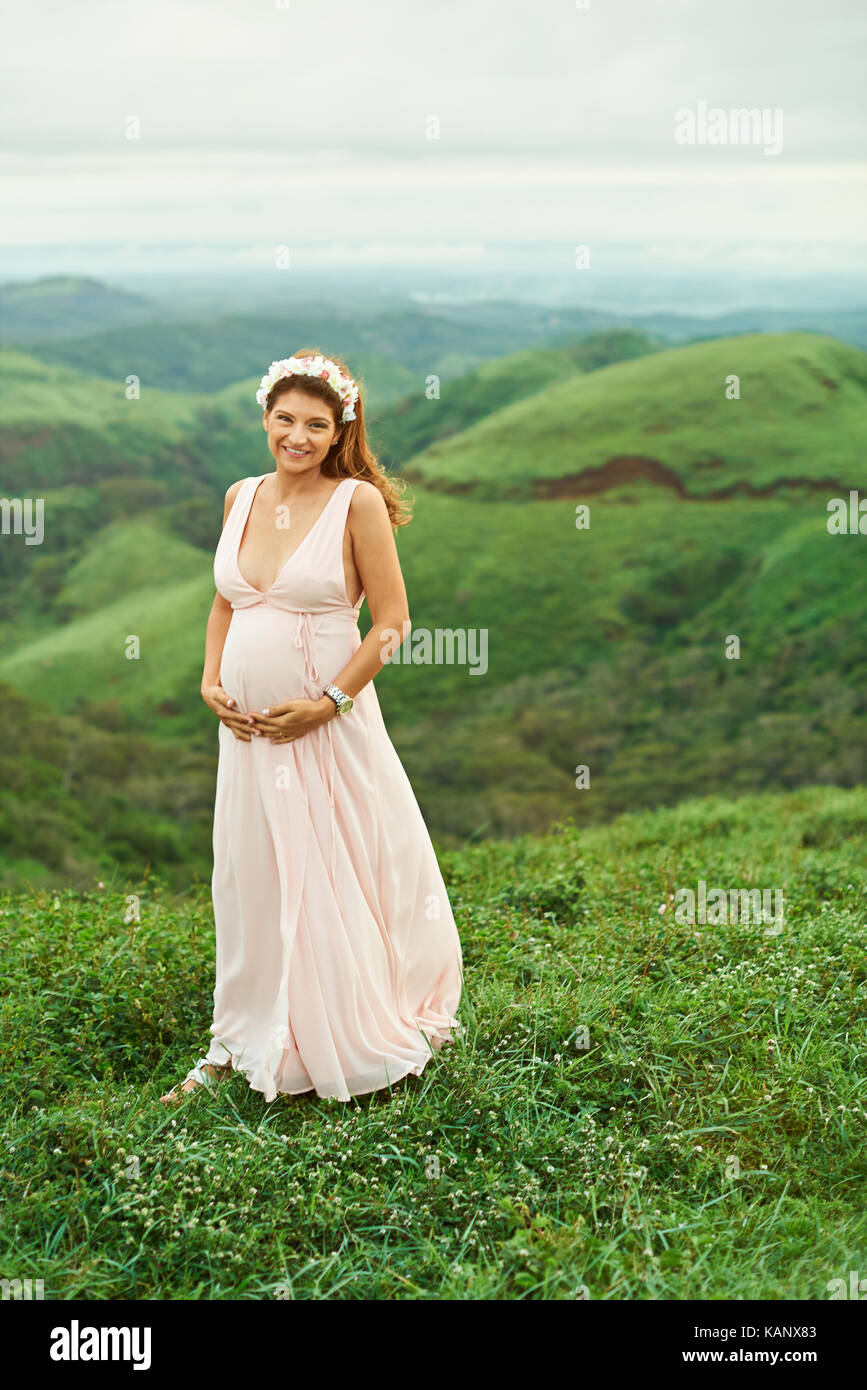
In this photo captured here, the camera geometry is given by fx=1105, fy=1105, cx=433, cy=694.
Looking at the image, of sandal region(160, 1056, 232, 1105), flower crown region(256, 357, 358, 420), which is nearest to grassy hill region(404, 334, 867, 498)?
flower crown region(256, 357, 358, 420)

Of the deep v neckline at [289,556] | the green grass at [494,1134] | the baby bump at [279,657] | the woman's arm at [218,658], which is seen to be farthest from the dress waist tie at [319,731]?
the green grass at [494,1134]

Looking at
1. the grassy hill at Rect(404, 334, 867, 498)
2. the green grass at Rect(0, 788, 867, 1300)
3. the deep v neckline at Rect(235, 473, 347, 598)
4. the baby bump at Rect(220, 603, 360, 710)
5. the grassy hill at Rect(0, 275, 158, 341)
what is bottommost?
the green grass at Rect(0, 788, 867, 1300)

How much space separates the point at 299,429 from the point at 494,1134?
8.08ft

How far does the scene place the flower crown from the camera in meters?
3.82

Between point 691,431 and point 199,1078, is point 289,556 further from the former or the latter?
point 691,431

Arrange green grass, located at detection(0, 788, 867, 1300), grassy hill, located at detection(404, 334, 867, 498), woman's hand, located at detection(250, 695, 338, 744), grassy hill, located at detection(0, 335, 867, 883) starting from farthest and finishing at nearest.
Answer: grassy hill, located at detection(404, 334, 867, 498) < grassy hill, located at detection(0, 335, 867, 883) < woman's hand, located at detection(250, 695, 338, 744) < green grass, located at detection(0, 788, 867, 1300)

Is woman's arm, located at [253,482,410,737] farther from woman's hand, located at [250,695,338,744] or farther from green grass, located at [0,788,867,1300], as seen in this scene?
green grass, located at [0,788,867,1300]

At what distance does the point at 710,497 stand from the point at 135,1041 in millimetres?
40386

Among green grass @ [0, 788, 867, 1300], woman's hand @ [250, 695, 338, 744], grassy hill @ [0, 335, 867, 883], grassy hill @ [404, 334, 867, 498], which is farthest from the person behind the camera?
grassy hill @ [404, 334, 867, 498]

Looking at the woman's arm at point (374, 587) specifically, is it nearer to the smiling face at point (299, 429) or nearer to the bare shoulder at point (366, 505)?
the bare shoulder at point (366, 505)

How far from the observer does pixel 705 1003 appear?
4.31 m

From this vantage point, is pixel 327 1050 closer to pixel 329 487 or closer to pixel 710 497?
pixel 329 487

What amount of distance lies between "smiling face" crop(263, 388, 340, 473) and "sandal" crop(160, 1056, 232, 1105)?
85.5 inches

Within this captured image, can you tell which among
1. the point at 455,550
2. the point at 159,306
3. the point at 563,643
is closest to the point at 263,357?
the point at 159,306
